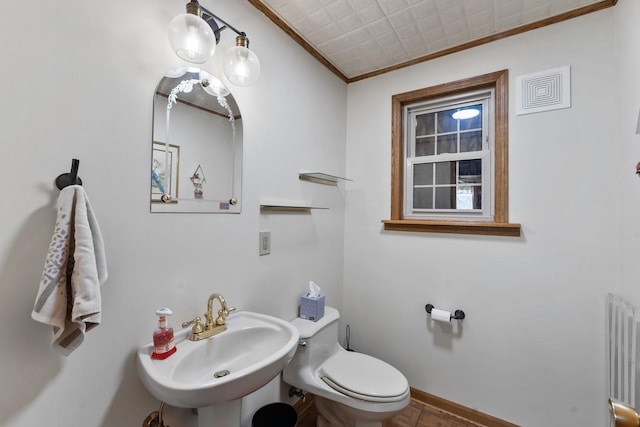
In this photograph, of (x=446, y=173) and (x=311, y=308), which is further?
(x=446, y=173)

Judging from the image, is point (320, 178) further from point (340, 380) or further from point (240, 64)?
point (340, 380)

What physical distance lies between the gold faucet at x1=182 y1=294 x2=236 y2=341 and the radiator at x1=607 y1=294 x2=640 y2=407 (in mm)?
1677

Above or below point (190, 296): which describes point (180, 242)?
above

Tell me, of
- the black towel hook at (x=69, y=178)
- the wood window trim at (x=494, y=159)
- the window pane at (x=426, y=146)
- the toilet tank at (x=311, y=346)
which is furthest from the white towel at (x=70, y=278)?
the window pane at (x=426, y=146)

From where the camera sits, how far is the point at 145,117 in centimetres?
103

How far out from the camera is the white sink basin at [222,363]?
0.82 metres

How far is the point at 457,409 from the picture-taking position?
5.86ft

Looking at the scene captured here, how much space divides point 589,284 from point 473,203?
0.72 m

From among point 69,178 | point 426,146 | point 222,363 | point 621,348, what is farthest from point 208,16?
point 621,348

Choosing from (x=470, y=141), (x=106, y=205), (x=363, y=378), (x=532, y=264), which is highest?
(x=470, y=141)

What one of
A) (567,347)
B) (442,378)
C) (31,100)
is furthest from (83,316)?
(567,347)

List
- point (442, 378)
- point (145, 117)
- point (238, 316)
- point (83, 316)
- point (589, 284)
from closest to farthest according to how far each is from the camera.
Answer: point (83, 316) → point (145, 117) → point (238, 316) → point (589, 284) → point (442, 378)

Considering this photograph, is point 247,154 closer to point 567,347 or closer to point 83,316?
point 83,316

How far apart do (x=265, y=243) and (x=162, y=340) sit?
0.67 m
